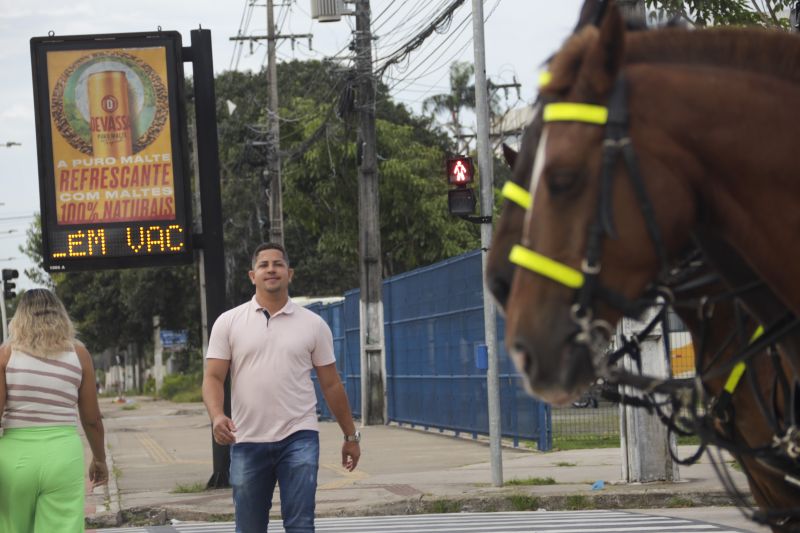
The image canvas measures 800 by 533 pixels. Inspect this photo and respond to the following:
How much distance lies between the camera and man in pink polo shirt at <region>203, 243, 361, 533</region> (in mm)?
7906

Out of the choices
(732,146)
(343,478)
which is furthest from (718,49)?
(343,478)

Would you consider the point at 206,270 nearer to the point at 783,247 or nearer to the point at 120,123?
the point at 120,123

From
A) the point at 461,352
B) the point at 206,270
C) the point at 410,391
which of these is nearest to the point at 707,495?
the point at 206,270

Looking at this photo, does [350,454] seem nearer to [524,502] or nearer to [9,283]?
[524,502]

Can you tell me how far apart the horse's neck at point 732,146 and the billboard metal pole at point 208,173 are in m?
13.3

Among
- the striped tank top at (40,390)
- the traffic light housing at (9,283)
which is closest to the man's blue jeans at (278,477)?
the striped tank top at (40,390)

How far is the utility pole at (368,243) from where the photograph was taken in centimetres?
2936

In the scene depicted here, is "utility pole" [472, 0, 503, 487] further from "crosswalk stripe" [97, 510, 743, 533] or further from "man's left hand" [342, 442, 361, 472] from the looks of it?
"man's left hand" [342, 442, 361, 472]

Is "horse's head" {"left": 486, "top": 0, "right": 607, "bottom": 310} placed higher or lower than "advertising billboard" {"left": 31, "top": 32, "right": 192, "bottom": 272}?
lower

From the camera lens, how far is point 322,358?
8344 mm

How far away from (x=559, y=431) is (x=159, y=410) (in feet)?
100

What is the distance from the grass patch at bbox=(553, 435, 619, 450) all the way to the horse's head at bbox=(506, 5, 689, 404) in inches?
694

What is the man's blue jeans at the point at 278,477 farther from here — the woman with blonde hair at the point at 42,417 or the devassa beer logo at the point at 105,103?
the devassa beer logo at the point at 105,103

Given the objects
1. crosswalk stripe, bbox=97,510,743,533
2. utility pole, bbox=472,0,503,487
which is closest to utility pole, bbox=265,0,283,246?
utility pole, bbox=472,0,503,487
